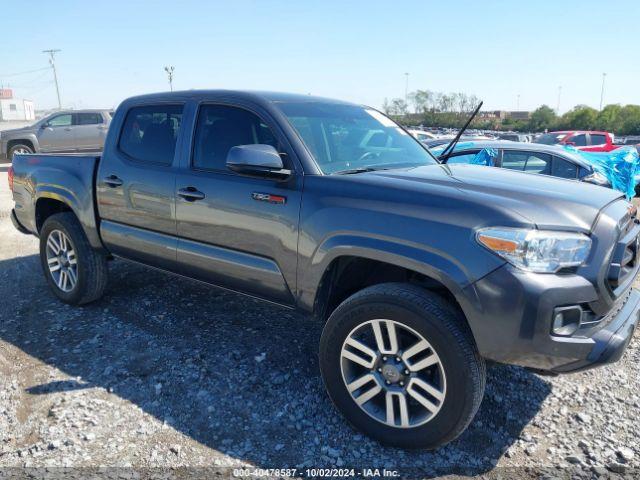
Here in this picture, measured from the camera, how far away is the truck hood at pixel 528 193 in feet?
7.87

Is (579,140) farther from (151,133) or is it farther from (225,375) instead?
(225,375)

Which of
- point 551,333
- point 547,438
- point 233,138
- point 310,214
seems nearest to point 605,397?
point 547,438

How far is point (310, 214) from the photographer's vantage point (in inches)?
114

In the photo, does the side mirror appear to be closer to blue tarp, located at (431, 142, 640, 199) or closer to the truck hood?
the truck hood

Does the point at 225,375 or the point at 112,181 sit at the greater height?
the point at 112,181

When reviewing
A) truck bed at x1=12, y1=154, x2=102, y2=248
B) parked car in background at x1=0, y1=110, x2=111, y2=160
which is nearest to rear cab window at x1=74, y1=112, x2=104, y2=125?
parked car in background at x1=0, y1=110, x2=111, y2=160

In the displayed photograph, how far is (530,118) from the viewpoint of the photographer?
67.9 metres

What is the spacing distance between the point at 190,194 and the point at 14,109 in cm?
10438

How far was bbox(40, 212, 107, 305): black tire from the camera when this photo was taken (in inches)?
173

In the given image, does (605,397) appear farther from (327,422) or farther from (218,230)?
(218,230)

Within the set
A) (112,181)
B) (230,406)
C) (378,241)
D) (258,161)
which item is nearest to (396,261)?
(378,241)

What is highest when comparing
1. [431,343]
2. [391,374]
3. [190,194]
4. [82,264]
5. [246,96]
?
[246,96]

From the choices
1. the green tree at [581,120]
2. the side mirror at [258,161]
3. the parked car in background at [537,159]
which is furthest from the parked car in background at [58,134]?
the green tree at [581,120]

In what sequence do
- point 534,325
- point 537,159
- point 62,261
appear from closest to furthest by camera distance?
point 534,325, point 62,261, point 537,159
